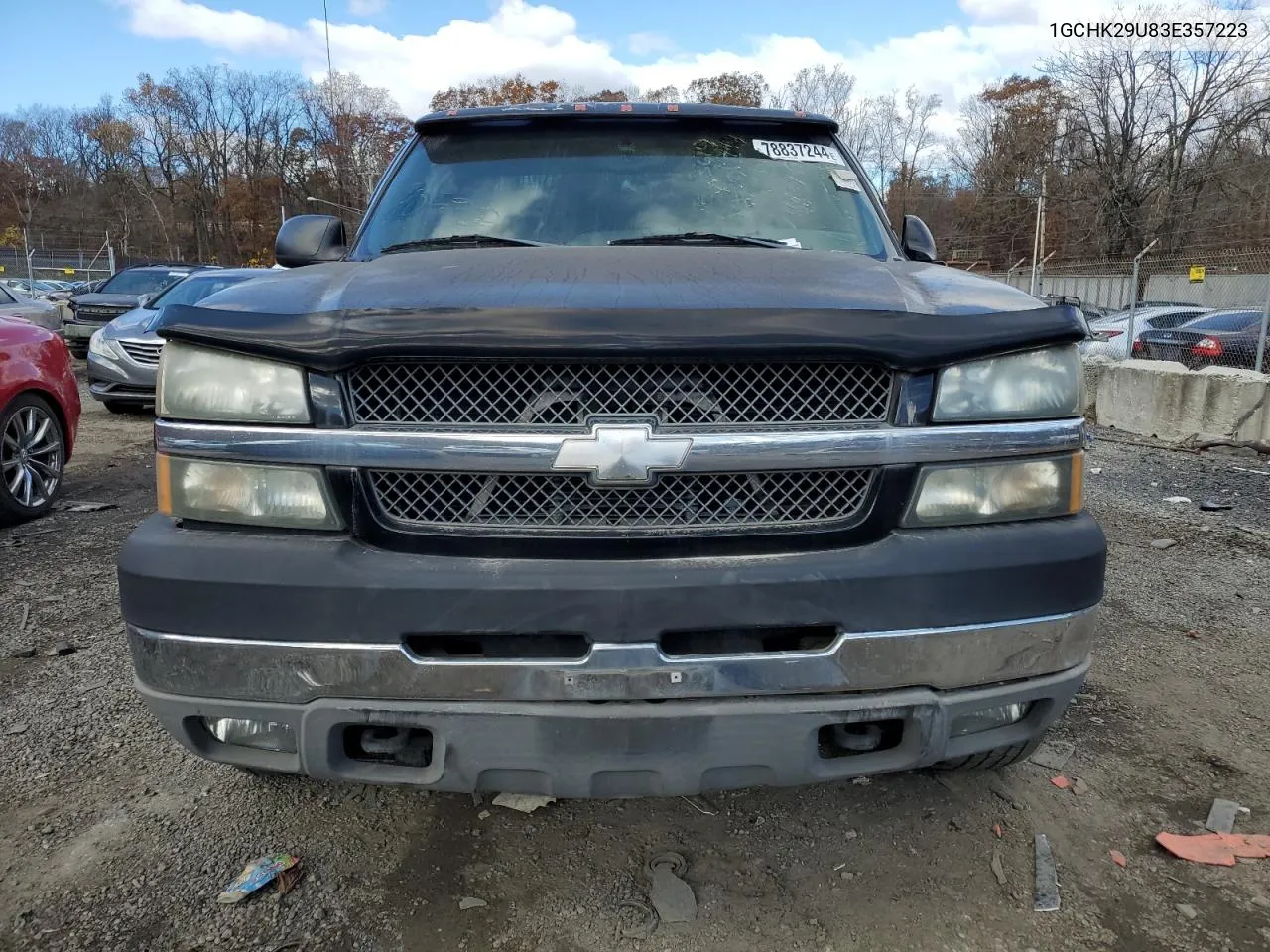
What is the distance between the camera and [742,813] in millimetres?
2459

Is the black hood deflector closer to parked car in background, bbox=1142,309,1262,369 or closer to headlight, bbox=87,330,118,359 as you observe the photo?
headlight, bbox=87,330,118,359

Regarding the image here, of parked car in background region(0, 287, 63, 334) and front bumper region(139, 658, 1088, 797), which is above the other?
parked car in background region(0, 287, 63, 334)

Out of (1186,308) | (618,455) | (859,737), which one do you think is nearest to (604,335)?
(618,455)

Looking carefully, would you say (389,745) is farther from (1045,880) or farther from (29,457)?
(29,457)

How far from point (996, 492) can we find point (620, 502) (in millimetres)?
830

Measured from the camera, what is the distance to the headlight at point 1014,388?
6.00ft

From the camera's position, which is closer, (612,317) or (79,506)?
(612,317)

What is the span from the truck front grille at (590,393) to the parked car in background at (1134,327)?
47.6ft

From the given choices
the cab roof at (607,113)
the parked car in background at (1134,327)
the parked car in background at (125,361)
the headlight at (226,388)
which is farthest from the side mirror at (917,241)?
the parked car in background at (1134,327)

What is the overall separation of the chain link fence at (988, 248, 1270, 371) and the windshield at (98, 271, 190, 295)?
1390 cm

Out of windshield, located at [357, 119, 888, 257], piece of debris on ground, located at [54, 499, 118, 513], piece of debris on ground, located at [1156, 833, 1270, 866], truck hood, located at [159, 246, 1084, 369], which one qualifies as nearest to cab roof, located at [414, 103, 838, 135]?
windshield, located at [357, 119, 888, 257]

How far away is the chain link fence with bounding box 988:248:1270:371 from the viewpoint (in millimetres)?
12195

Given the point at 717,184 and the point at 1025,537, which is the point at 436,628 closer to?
the point at 1025,537

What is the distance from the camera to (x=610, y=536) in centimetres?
177
